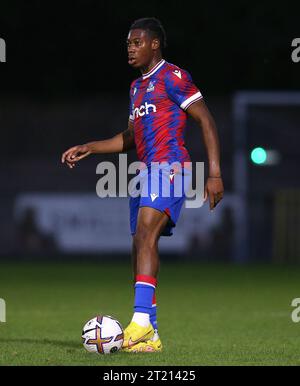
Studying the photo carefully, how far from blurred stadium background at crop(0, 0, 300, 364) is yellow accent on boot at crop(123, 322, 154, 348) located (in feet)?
18.7

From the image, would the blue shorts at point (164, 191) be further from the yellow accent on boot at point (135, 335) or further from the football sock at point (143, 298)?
the yellow accent on boot at point (135, 335)

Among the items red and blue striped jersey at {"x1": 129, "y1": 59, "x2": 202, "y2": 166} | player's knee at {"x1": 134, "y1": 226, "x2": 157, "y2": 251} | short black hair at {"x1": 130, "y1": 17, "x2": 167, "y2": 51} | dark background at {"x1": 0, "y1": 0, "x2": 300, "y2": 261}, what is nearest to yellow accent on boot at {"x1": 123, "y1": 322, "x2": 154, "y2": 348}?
player's knee at {"x1": 134, "y1": 226, "x2": 157, "y2": 251}

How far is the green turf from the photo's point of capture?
7.96m

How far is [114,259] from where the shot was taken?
70.4 ft

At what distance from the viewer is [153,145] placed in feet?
27.5

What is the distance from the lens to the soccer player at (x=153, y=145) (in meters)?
8.13

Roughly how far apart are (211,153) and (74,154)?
3.35 feet

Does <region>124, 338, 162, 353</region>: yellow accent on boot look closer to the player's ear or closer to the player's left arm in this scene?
the player's left arm

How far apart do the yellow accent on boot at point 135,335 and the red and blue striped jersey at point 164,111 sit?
1.20 meters

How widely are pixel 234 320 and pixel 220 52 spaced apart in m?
15.4

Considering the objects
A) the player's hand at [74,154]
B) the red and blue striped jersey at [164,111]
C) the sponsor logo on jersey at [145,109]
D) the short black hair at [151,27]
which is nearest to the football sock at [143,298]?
the red and blue striped jersey at [164,111]

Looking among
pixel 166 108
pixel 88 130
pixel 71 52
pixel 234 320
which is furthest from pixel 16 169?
pixel 166 108

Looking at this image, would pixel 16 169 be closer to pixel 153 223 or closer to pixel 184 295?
pixel 184 295

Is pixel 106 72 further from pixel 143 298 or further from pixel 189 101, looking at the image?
pixel 143 298
